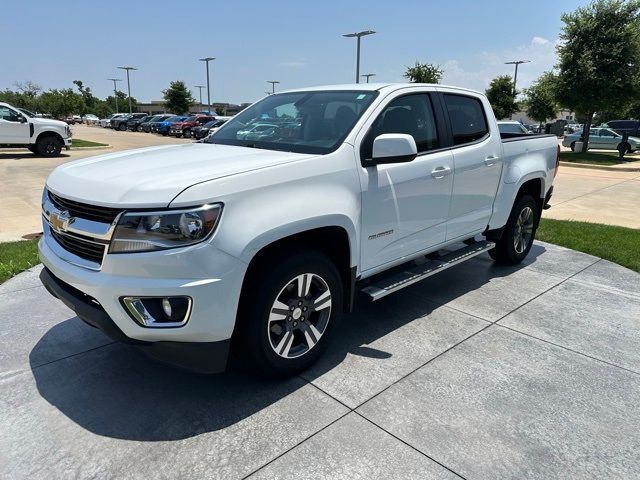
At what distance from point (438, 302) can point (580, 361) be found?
135cm

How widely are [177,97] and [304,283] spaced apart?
65.2 m

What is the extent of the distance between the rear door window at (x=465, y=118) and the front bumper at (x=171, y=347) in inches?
111

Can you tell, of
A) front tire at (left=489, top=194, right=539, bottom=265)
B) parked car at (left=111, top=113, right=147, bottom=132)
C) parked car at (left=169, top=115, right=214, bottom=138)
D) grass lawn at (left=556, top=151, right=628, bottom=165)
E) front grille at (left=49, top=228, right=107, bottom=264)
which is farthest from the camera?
parked car at (left=111, top=113, right=147, bottom=132)

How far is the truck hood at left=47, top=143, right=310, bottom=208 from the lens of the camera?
8.38 feet

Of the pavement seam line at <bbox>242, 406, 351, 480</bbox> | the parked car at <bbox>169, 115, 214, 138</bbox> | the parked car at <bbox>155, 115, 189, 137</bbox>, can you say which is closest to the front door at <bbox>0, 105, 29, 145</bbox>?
the pavement seam line at <bbox>242, 406, 351, 480</bbox>

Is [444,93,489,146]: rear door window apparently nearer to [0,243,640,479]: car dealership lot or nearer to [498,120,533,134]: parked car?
[0,243,640,479]: car dealership lot

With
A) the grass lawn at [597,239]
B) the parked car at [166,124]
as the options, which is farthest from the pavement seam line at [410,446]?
the parked car at [166,124]

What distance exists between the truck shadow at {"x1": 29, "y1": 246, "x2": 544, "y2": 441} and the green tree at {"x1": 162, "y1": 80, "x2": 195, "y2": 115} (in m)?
63.9

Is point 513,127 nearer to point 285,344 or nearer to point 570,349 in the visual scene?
point 570,349

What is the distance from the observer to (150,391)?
10.2 ft

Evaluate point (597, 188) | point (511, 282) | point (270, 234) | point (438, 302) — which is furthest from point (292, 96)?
point (597, 188)

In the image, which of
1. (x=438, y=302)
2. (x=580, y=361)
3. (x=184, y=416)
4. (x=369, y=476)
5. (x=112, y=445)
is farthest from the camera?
(x=438, y=302)

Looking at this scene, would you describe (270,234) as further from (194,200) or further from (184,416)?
(184,416)

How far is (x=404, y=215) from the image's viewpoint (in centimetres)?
377
